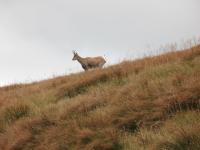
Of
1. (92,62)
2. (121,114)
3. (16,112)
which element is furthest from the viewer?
(92,62)

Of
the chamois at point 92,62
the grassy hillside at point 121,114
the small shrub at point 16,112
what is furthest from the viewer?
the chamois at point 92,62

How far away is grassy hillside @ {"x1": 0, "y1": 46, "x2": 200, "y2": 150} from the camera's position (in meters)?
7.62

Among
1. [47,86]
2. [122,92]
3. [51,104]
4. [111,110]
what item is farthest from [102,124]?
[47,86]

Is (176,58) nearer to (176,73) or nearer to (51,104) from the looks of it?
(176,73)

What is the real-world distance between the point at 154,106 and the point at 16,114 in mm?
4167

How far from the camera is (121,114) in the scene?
8812 millimetres

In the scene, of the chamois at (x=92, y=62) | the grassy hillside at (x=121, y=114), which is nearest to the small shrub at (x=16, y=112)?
the grassy hillside at (x=121, y=114)

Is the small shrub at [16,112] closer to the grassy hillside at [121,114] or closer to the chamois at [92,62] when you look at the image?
the grassy hillside at [121,114]

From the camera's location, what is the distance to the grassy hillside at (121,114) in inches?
300

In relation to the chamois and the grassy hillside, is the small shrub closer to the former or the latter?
the grassy hillside

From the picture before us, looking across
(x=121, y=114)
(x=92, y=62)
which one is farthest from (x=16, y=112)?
(x=92, y=62)

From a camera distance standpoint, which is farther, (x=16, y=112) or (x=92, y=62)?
(x=92, y=62)

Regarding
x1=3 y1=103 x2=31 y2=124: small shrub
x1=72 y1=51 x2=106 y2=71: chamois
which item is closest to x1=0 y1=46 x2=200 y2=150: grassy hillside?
x1=3 y1=103 x2=31 y2=124: small shrub

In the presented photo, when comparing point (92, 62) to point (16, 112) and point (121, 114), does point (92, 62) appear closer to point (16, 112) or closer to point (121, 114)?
point (16, 112)
